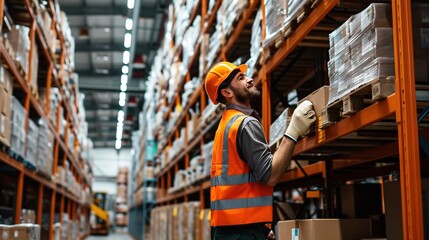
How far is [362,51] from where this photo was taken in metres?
3.09

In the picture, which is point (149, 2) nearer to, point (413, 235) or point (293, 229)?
point (293, 229)

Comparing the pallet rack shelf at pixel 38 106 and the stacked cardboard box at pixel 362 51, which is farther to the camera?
the pallet rack shelf at pixel 38 106

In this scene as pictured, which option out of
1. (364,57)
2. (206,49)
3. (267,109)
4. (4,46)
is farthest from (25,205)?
(364,57)

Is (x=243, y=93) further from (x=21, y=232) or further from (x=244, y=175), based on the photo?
(x=21, y=232)

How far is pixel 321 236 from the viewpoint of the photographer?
11.9 ft

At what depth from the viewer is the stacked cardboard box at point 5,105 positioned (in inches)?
230

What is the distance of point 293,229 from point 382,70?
1500 millimetres

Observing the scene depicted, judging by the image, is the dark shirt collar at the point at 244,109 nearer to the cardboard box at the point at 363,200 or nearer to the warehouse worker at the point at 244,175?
the warehouse worker at the point at 244,175

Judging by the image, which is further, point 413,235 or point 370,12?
point 370,12

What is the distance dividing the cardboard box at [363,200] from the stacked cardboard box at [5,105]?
11.9 ft

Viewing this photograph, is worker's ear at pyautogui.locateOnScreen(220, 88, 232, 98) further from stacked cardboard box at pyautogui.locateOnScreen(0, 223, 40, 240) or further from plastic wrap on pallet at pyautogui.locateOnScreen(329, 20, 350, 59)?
stacked cardboard box at pyautogui.locateOnScreen(0, 223, 40, 240)

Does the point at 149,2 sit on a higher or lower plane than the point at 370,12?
higher

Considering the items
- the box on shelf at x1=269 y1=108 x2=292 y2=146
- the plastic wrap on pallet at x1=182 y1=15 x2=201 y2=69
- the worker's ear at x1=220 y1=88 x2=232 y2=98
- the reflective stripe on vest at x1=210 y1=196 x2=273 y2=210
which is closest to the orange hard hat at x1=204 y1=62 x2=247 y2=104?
the worker's ear at x1=220 y1=88 x2=232 y2=98

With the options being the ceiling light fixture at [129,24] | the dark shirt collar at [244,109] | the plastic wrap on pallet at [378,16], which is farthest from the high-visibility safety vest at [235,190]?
the ceiling light fixture at [129,24]
